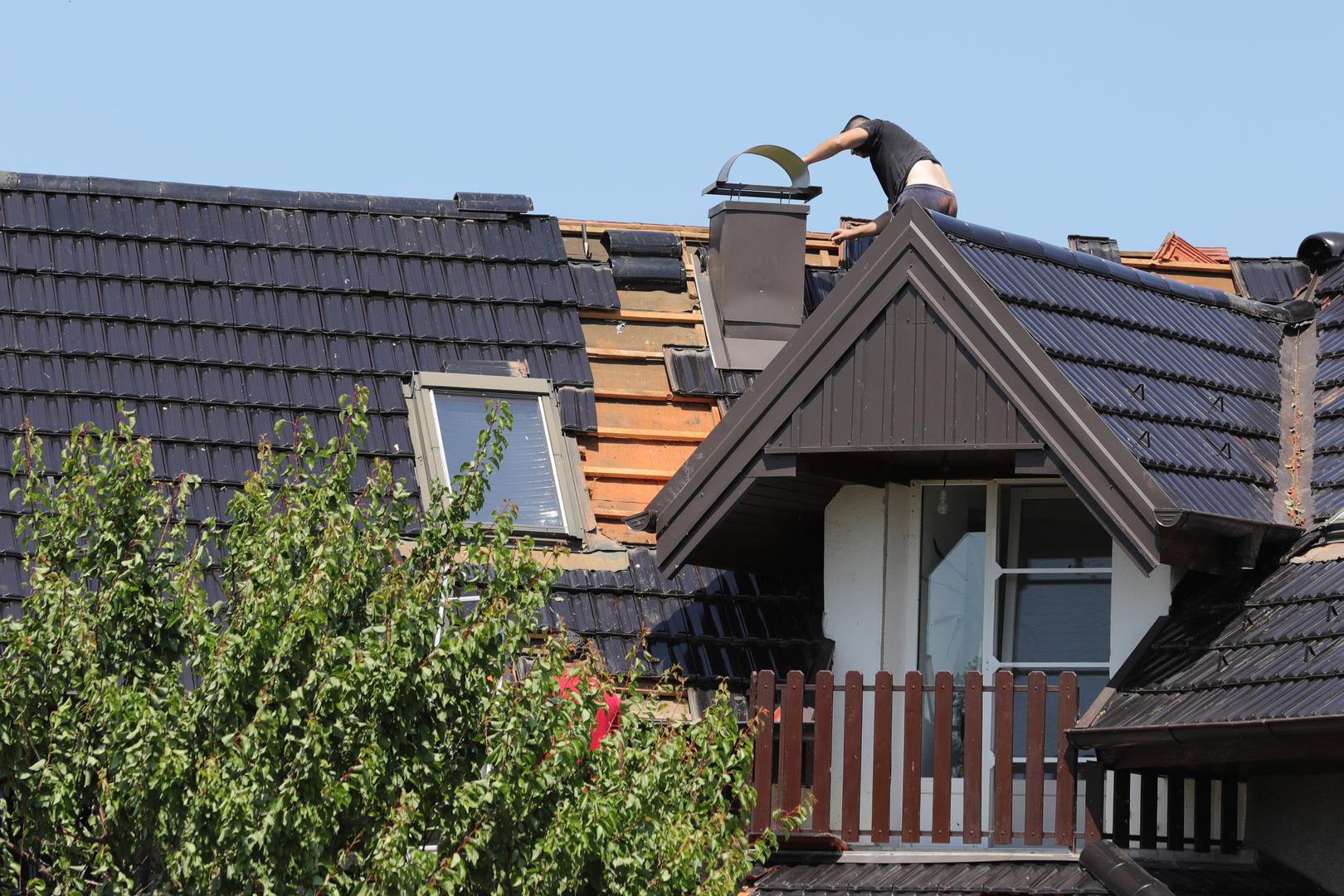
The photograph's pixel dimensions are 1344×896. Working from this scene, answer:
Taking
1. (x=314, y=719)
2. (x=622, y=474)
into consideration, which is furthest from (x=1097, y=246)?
(x=314, y=719)

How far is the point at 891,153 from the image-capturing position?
15.4 m

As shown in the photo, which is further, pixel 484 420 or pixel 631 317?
pixel 631 317

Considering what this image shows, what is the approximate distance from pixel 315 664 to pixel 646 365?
6.67 m

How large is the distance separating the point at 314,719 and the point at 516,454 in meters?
5.59

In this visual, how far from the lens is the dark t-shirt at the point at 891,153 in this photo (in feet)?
50.1

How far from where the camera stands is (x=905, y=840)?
11.6 metres

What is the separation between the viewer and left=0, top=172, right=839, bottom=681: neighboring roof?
1331 centimetres

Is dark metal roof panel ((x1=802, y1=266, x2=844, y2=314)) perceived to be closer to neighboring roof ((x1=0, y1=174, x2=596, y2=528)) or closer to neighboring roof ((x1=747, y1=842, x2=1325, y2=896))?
neighboring roof ((x1=0, y1=174, x2=596, y2=528))

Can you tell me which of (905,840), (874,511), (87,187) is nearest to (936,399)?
(874,511)

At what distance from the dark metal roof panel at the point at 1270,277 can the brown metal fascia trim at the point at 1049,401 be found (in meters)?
3.63

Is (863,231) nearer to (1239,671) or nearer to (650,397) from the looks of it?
(650,397)

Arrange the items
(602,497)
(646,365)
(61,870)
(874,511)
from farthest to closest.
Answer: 1. (646,365)
2. (602,497)
3. (874,511)
4. (61,870)

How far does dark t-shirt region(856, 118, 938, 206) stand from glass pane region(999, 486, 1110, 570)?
135 inches

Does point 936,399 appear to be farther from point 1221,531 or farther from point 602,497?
point 602,497
